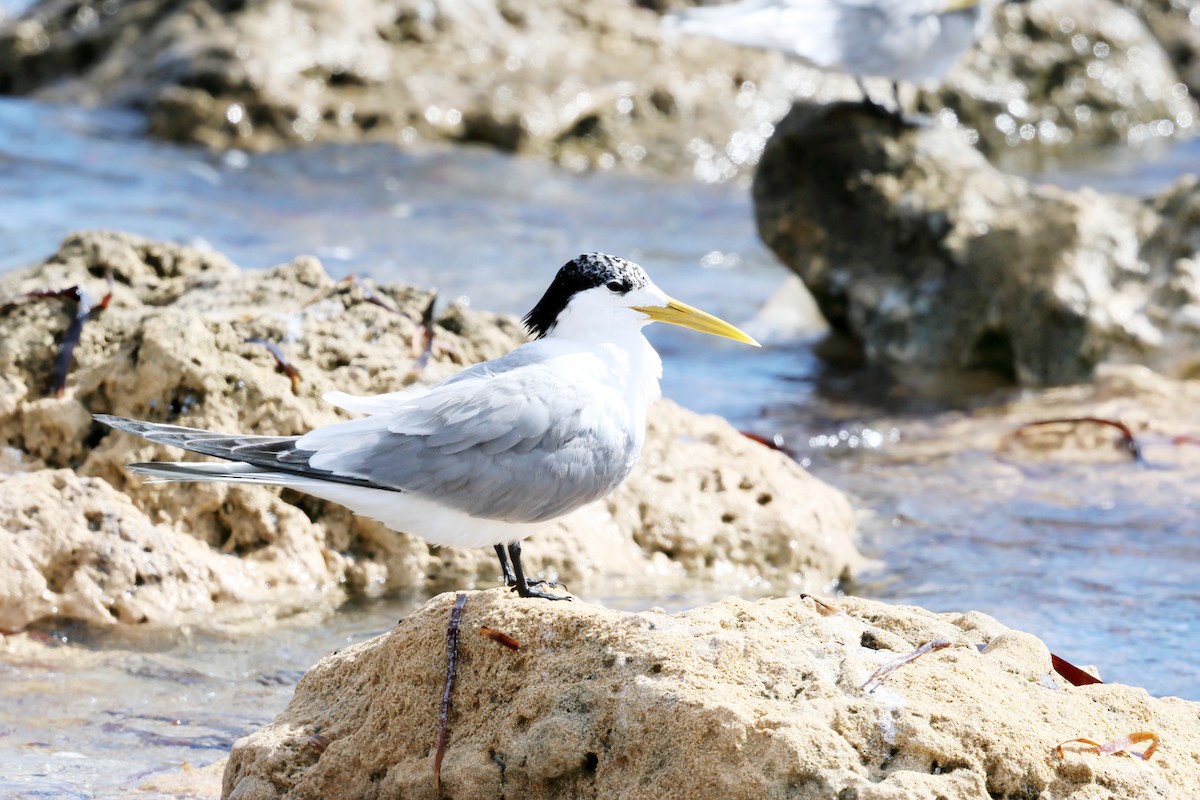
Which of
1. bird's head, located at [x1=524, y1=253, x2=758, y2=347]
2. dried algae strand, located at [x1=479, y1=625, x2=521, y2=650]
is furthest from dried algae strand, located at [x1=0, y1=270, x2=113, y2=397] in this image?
dried algae strand, located at [x1=479, y1=625, x2=521, y2=650]

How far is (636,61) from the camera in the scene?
1330 centimetres

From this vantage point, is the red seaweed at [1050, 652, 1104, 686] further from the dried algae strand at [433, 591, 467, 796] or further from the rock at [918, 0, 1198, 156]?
the rock at [918, 0, 1198, 156]

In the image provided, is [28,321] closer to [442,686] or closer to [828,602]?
[442,686]

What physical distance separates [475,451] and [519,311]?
17.2 feet

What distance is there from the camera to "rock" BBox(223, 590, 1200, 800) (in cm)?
259

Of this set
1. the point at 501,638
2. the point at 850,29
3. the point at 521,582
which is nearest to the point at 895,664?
the point at 501,638

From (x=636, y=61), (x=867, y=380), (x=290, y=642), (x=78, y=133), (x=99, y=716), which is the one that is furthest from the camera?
(x=636, y=61)

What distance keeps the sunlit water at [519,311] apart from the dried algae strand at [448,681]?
0.93m

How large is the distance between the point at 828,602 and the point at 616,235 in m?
7.64

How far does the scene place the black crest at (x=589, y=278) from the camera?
393 cm

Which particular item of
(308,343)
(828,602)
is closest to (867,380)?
(308,343)

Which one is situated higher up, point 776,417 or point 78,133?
point 78,133

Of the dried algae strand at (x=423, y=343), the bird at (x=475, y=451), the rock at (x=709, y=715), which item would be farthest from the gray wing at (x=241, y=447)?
the dried algae strand at (x=423, y=343)

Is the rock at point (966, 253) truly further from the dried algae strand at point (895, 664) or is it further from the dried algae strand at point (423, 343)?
the dried algae strand at point (895, 664)
